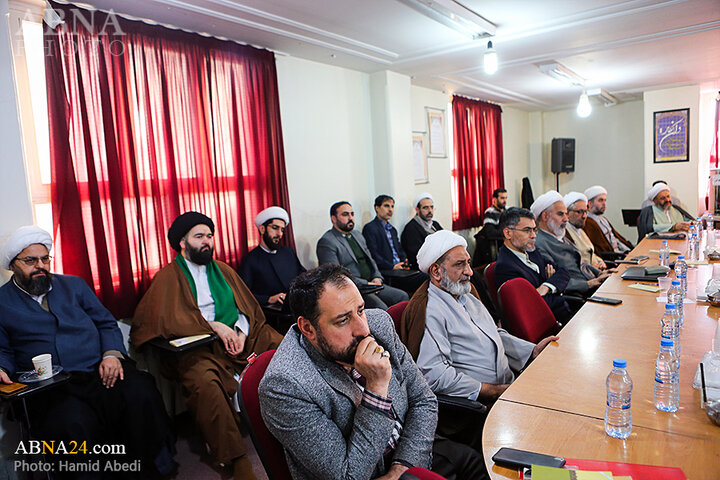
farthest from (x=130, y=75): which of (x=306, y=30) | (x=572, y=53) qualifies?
(x=572, y=53)

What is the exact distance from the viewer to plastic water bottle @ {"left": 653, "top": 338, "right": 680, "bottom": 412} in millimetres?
1492

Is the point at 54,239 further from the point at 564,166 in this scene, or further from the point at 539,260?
the point at 564,166

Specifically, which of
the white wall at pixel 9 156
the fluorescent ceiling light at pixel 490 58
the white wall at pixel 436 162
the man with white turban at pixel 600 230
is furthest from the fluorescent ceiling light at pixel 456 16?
the man with white turban at pixel 600 230

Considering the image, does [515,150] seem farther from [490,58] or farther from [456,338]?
[456,338]

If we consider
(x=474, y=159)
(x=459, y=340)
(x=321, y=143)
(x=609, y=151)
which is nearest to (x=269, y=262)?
(x=321, y=143)

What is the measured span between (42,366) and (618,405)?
8.19 ft

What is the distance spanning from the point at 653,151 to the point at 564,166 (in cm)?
155

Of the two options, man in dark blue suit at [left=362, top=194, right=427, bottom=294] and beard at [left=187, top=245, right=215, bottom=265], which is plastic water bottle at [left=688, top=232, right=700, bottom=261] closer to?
man in dark blue suit at [left=362, top=194, right=427, bottom=294]

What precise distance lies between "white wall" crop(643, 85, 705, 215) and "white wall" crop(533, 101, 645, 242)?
2.59 feet

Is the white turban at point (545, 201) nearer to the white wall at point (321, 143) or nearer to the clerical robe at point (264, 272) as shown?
the white wall at point (321, 143)

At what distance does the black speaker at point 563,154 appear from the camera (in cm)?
891

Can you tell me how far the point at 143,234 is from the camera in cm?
322

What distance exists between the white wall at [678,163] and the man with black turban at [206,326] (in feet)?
24.5

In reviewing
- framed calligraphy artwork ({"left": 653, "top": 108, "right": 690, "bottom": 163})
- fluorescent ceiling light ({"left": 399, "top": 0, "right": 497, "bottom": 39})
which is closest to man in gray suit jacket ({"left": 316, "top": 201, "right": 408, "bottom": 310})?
fluorescent ceiling light ({"left": 399, "top": 0, "right": 497, "bottom": 39})
